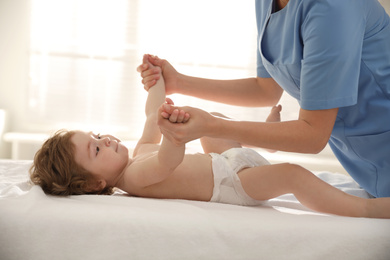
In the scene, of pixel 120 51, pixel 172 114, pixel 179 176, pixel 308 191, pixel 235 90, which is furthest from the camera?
pixel 120 51

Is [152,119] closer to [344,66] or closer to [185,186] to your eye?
[185,186]

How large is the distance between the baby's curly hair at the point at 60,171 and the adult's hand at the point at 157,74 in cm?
37

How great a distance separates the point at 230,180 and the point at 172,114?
44cm

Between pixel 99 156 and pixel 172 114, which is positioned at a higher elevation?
pixel 172 114

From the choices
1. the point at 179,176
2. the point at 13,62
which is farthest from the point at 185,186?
the point at 13,62

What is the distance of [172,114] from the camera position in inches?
43.8

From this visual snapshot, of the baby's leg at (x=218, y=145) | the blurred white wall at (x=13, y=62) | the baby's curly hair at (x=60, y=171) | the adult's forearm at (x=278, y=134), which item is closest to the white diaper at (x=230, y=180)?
the baby's leg at (x=218, y=145)

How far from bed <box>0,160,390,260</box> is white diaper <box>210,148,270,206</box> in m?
0.23

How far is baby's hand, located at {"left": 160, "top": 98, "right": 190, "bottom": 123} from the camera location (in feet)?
3.66

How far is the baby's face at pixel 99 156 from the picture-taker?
152 centimetres

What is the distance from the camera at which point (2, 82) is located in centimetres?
350

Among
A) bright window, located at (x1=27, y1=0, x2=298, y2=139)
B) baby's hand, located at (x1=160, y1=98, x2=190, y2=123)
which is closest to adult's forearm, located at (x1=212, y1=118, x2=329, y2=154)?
baby's hand, located at (x1=160, y1=98, x2=190, y2=123)

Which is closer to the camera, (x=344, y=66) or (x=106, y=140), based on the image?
(x=344, y=66)

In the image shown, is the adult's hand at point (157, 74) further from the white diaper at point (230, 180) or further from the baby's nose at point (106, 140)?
the white diaper at point (230, 180)
